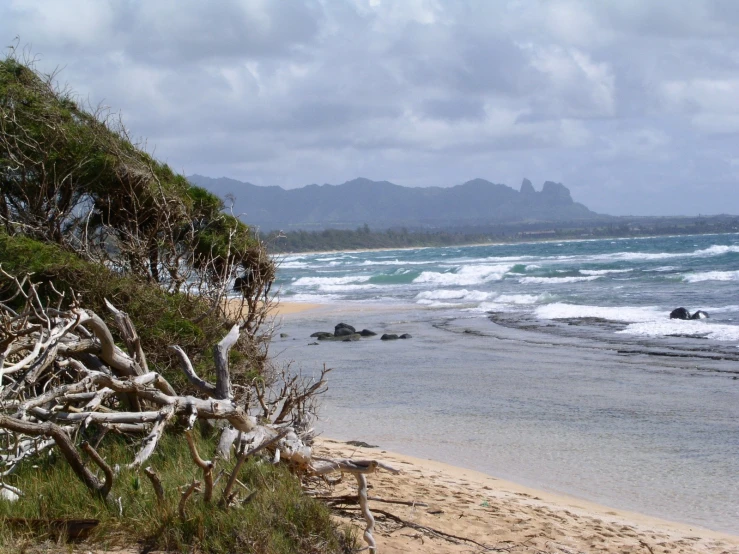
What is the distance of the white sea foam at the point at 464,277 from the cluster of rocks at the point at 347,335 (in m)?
21.5

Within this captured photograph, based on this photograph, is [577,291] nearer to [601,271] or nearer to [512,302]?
[512,302]

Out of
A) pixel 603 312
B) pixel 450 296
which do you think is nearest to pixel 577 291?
pixel 450 296

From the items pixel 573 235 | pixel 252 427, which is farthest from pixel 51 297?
pixel 573 235

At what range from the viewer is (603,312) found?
82.6 ft

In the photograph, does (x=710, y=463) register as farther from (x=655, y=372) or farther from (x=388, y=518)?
(x=655, y=372)

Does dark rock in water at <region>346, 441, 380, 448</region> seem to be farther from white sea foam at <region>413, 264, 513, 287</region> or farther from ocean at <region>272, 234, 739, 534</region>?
white sea foam at <region>413, 264, 513, 287</region>

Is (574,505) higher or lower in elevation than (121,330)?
lower

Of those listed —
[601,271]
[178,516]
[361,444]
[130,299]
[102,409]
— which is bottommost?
[361,444]

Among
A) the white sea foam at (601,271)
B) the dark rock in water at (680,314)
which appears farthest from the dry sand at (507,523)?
the white sea foam at (601,271)

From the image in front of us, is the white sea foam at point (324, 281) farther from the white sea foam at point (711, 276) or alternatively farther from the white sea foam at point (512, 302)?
the white sea foam at point (711, 276)

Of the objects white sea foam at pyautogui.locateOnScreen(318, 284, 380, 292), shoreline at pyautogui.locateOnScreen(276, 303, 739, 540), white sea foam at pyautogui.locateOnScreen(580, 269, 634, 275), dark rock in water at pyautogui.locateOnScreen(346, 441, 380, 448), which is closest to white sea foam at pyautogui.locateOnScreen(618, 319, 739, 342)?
dark rock in water at pyautogui.locateOnScreen(346, 441, 380, 448)

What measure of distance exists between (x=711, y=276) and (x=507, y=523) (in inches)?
1396

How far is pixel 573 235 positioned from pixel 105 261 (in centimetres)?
14307

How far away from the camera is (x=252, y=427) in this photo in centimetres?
611
